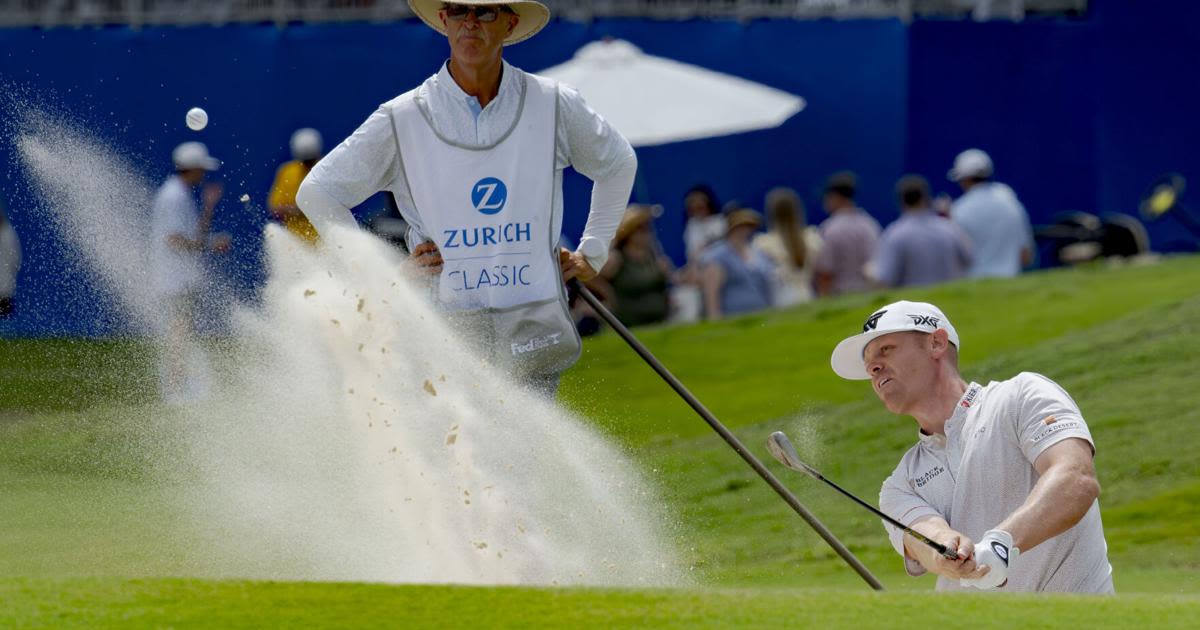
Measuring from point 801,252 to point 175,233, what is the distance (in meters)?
6.36

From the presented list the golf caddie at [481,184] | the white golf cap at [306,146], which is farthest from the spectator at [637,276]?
the golf caddie at [481,184]

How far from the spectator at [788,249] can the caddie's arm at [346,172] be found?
32.3 feet

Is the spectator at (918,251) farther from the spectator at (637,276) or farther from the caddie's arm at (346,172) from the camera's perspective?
the caddie's arm at (346,172)

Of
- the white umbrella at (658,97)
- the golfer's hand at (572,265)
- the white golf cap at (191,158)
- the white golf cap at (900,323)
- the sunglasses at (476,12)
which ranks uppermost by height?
the white umbrella at (658,97)

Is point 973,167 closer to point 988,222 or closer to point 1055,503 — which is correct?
point 988,222

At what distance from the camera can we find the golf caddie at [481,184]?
6.71 metres

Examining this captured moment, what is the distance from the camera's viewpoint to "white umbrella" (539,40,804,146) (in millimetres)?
16266

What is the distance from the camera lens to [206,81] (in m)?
16.3

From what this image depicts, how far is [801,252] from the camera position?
16.9m

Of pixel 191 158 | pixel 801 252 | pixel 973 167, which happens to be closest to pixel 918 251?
pixel 973 167

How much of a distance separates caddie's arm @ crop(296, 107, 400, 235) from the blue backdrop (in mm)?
9474

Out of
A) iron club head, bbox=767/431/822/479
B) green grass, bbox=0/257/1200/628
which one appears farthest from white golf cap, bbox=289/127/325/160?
iron club head, bbox=767/431/822/479

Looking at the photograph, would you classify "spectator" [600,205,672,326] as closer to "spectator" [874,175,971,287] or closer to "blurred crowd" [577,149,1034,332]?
"blurred crowd" [577,149,1034,332]

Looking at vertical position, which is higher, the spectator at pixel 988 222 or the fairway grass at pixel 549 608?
the spectator at pixel 988 222
